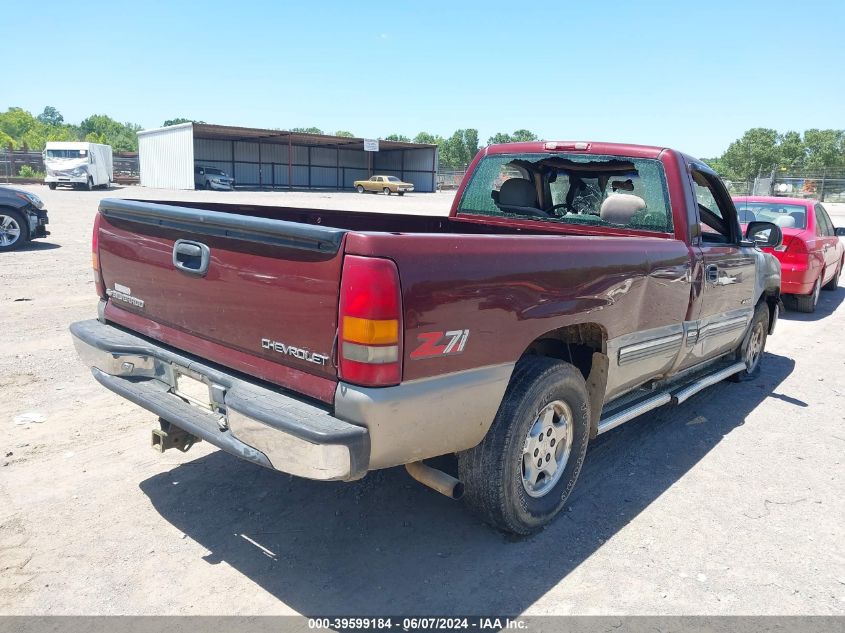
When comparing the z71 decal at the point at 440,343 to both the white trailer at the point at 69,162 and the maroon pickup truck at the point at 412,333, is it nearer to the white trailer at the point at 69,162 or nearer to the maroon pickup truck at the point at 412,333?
the maroon pickup truck at the point at 412,333

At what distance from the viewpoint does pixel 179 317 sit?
310 cm

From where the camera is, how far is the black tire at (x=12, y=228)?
38.0ft

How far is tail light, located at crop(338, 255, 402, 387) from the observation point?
2326 millimetres

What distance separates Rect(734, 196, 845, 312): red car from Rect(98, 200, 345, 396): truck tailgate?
857cm

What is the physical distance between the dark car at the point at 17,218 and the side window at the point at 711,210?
37.1 feet

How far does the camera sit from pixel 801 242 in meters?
9.09

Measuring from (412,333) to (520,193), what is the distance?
2.92 m

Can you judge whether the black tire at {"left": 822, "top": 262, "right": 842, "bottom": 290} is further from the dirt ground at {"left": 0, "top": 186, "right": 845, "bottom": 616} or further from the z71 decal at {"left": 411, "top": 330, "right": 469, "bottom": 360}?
the z71 decal at {"left": 411, "top": 330, "right": 469, "bottom": 360}

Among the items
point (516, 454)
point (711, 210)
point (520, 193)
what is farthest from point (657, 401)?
point (711, 210)

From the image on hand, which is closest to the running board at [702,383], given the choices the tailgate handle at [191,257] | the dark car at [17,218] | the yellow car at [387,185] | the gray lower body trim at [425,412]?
the gray lower body trim at [425,412]

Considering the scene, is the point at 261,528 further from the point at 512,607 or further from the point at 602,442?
the point at 602,442

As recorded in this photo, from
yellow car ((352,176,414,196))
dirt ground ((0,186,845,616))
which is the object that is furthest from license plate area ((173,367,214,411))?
yellow car ((352,176,414,196))

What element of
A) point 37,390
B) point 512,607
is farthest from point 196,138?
point 512,607

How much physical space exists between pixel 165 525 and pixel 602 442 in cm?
294
